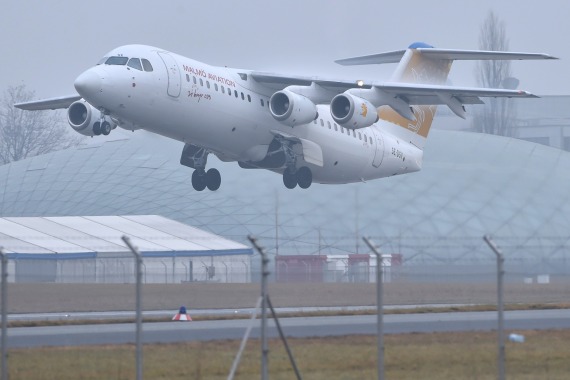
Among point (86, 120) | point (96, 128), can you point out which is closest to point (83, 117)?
point (86, 120)

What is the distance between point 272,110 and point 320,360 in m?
18.5

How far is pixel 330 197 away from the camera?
60.5 m

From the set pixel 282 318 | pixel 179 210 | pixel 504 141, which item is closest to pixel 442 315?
pixel 282 318

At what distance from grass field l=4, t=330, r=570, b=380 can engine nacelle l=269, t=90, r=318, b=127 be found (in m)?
14.9

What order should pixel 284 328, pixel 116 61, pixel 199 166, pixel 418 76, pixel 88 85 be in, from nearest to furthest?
1. pixel 284 328
2. pixel 88 85
3. pixel 116 61
4. pixel 199 166
5. pixel 418 76

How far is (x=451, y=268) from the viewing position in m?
38.8

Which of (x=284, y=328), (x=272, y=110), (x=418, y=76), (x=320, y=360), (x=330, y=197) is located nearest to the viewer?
(x=320, y=360)

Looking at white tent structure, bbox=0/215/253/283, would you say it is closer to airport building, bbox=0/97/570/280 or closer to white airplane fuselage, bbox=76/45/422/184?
white airplane fuselage, bbox=76/45/422/184

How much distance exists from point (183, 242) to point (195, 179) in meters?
9.29

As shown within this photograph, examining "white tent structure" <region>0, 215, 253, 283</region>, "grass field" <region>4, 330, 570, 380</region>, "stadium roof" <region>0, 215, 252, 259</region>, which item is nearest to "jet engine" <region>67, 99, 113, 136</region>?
"white tent structure" <region>0, 215, 253, 283</region>

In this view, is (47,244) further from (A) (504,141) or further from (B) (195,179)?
(A) (504,141)

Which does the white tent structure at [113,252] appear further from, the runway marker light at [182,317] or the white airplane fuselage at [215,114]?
the runway marker light at [182,317]

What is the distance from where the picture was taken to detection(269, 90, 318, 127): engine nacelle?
3641 centimetres

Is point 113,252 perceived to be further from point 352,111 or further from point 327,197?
point 327,197
